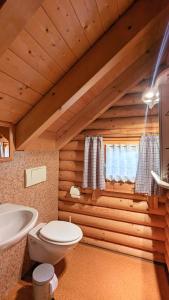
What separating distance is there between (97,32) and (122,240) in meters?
2.58

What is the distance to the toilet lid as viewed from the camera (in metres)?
1.79

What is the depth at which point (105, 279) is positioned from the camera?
6.67 ft

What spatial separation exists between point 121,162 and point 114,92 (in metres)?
0.96

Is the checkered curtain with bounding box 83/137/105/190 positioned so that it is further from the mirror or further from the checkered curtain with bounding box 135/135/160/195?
the mirror

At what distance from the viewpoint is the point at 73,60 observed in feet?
4.95

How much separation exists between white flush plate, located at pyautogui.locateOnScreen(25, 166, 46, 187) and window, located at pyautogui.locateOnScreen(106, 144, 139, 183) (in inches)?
36.8

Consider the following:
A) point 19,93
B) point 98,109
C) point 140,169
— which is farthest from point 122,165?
point 19,93

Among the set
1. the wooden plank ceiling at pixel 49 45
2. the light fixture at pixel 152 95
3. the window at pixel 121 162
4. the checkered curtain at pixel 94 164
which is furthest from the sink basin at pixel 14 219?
the light fixture at pixel 152 95

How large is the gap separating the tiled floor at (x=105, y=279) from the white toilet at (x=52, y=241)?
0.31 m

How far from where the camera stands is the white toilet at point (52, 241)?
1775 mm

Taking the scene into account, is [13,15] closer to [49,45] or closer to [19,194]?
[49,45]

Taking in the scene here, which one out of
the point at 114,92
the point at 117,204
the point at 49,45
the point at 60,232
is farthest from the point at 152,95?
the point at 60,232

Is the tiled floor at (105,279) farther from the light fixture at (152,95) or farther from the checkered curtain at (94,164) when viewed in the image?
the light fixture at (152,95)

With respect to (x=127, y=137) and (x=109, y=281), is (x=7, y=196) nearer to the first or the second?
(x=109, y=281)
